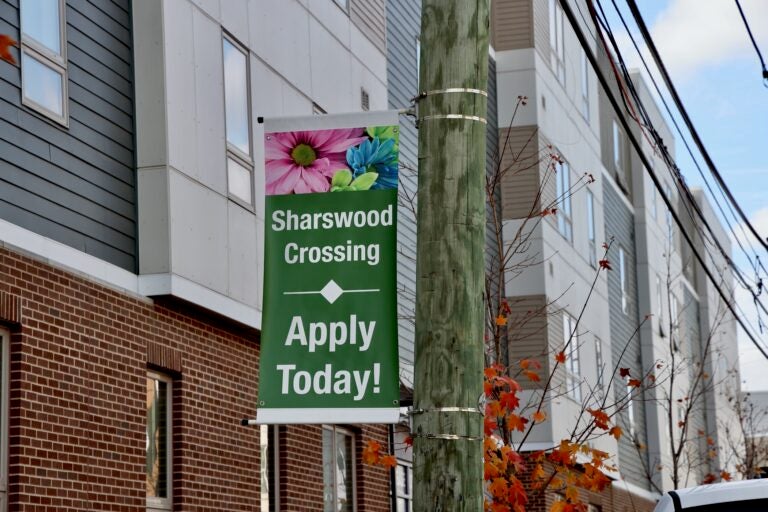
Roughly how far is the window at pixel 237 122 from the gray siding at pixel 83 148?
1.85 meters

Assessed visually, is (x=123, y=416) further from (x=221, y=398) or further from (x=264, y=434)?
(x=264, y=434)

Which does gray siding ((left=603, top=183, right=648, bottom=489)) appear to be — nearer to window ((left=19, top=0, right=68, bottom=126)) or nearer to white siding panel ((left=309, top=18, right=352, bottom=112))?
white siding panel ((left=309, top=18, right=352, bottom=112))

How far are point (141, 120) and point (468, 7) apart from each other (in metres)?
7.71

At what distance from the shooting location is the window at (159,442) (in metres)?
13.5

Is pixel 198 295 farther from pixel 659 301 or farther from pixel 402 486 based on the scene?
pixel 659 301

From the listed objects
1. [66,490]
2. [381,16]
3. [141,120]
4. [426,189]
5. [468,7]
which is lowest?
[66,490]

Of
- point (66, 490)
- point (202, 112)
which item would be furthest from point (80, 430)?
point (202, 112)

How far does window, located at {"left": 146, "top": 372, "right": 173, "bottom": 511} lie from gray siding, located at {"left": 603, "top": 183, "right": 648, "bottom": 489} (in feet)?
77.2

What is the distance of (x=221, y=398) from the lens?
14805 mm

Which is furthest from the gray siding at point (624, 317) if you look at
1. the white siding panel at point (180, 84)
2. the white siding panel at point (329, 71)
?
the white siding panel at point (180, 84)

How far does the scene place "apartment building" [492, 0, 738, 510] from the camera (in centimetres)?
2833

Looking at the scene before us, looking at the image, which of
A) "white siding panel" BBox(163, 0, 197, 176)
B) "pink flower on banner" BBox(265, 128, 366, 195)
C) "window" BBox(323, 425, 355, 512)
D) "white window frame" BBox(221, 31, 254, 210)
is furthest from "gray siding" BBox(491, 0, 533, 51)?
"pink flower on banner" BBox(265, 128, 366, 195)

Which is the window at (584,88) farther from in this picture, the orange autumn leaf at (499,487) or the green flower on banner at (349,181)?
the green flower on banner at (349,181)

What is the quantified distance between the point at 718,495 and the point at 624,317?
31932mm
